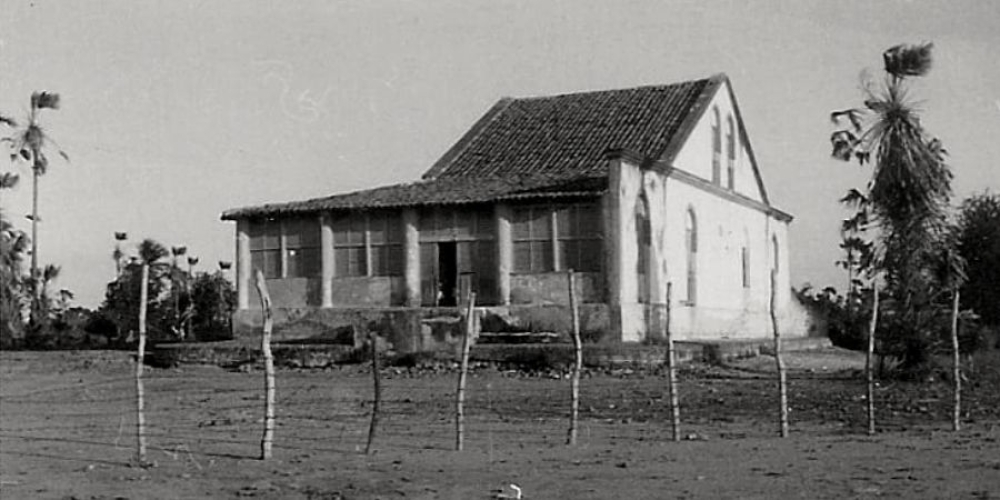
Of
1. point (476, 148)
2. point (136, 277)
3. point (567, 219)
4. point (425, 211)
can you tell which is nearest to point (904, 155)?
point (567, 219)

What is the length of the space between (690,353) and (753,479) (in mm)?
14417

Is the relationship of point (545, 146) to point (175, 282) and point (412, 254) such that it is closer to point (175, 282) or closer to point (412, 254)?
point (412, 254)

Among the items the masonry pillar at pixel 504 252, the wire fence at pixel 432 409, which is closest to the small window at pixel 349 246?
the masonry pillar at pixel 504 252

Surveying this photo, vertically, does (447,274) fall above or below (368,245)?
below

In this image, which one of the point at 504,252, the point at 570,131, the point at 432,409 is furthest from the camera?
the point at 570,131

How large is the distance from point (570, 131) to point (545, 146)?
93 centimetres

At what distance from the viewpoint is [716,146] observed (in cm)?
3672

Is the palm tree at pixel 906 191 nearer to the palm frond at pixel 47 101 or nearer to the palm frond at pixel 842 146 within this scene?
the palm frond at pixel 842 146

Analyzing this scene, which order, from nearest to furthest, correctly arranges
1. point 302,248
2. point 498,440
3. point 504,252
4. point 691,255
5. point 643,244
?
point 498,440 → point 504,252 → point 643,244 → point 302,248 → point 691,255

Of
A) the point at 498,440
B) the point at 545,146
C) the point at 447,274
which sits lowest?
the point at 498,440

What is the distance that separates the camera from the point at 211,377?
85.7ft

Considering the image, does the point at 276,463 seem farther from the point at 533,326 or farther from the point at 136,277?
the point at 136,277

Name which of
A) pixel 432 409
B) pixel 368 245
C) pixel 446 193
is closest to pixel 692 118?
pixel 446 193

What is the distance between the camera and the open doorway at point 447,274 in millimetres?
31031
